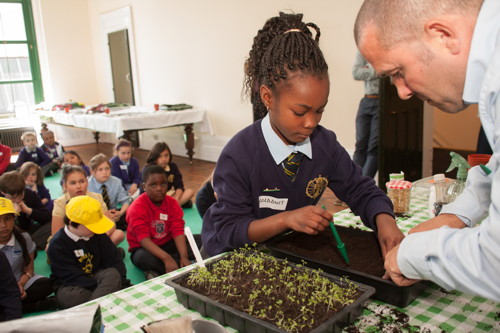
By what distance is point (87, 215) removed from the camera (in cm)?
231

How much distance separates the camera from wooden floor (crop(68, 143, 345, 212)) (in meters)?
4.64

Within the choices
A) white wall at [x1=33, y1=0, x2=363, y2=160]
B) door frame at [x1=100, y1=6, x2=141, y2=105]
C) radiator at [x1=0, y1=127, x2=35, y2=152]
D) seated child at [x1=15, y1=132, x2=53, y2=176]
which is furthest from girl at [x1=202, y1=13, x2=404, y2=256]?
radiator at [x1=0, y1=127, x2=35, y2=152]

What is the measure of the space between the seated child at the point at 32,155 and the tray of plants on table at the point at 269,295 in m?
5.33

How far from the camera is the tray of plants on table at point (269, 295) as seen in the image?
0.98m

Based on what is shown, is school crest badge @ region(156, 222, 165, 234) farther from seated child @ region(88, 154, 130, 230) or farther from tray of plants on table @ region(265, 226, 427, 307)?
tray of plants on table @ region(265, 226, 427, 307)

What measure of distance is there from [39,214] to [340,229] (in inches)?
127

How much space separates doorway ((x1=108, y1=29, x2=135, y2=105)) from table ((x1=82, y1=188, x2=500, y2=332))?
26.6 feet

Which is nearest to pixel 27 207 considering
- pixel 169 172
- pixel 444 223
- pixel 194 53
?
→ pixel 169 172

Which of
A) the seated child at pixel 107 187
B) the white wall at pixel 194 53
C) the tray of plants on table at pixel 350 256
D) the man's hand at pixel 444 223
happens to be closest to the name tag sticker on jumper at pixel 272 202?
the tray of plants on table at pixel 350 256

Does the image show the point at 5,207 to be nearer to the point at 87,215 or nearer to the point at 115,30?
the point at 87,215

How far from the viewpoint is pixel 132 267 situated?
3.25 m

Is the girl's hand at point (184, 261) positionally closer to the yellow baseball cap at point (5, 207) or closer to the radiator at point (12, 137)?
the yellow baseball cap at point (5, 207)

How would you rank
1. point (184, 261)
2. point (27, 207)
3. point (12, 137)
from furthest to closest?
point (12, 137)
point (27, 207)
point (184, 261)

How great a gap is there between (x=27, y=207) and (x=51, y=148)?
305 cm
